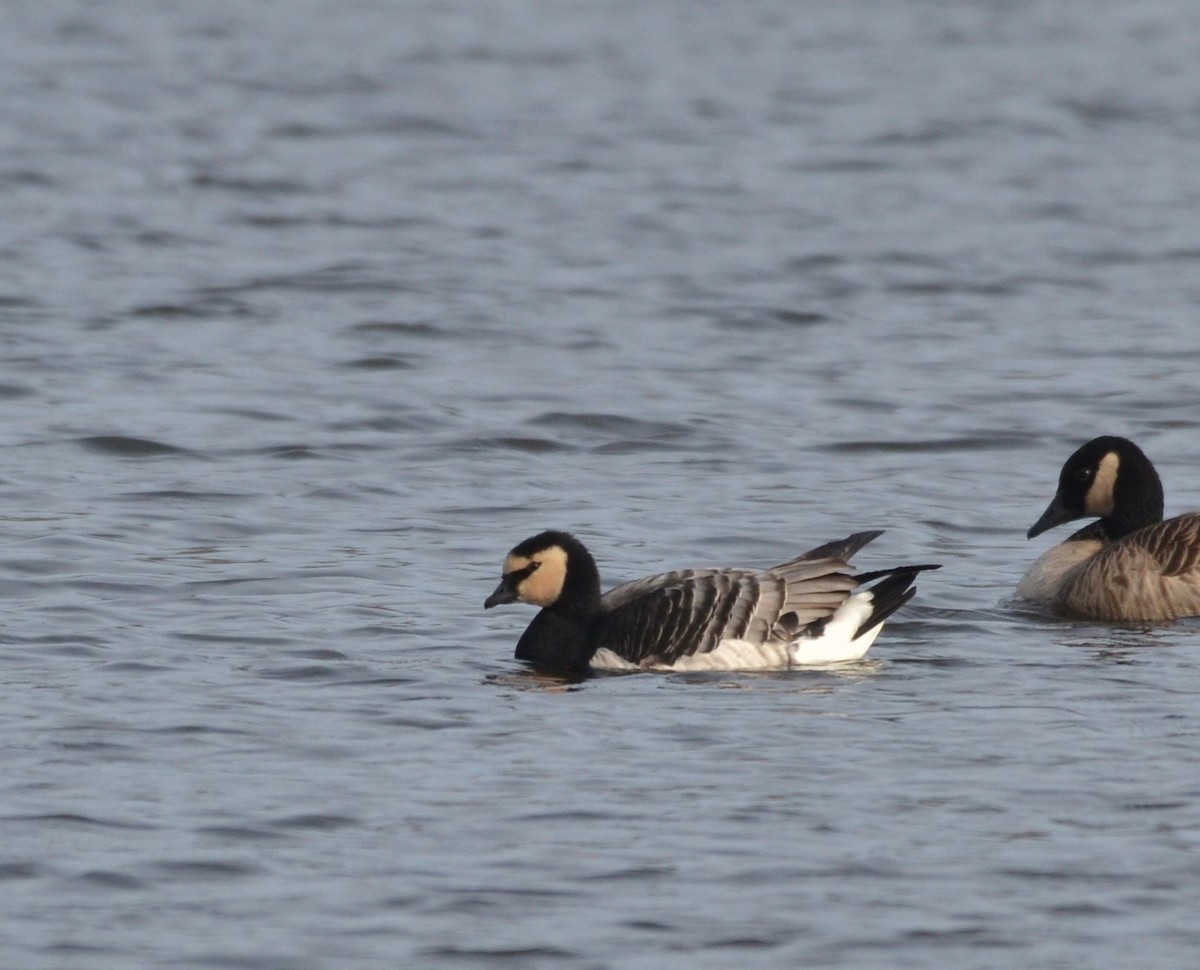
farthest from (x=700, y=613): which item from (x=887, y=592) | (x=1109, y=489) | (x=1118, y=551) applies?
(x=1109, y=489)

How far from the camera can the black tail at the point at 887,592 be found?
426 inches

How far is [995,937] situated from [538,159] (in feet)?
75.8

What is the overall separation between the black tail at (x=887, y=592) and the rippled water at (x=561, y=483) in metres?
0.29

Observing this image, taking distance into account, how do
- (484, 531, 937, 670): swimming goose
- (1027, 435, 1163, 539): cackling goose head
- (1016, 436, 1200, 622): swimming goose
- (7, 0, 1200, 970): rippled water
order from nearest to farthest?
1. (7, 0, 1200, 970): rippled water
2. (484, 531, 937, 670): swimming goose
3. (1016, 436, 1200, 622): swimming goose
4. (1027, 435, 1163, 539): cackling goose head

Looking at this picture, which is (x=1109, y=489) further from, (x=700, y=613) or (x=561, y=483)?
(x=561, y=483)

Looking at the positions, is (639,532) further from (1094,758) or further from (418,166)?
(418,166)

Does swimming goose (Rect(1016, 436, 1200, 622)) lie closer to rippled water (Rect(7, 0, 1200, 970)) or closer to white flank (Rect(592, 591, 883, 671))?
rippled water (Rect(7, 0, 1200, 970))

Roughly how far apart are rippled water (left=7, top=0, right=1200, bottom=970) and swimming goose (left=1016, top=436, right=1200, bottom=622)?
275 mm

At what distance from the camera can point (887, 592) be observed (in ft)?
35.8

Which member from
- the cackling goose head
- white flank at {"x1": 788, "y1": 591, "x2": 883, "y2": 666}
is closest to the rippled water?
white flank at {"x1": 788, "y1": 591, "x2": 883, "y2": 666}

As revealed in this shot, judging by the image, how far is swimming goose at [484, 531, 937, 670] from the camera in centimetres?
1073

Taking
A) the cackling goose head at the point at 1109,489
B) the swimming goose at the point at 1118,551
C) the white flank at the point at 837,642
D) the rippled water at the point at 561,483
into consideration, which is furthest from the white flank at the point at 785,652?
the cackling goose head at the point at 1109,489

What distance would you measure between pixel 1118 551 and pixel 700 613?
2949 millimetres

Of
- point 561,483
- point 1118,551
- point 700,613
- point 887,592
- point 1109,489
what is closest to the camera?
point 700,613
